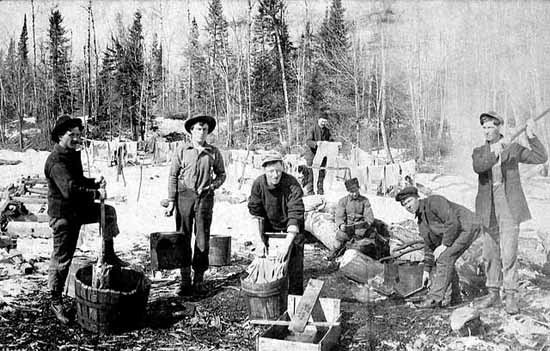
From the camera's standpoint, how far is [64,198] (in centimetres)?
432

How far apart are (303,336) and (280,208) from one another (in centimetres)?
118

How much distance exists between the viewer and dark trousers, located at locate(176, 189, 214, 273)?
495cm

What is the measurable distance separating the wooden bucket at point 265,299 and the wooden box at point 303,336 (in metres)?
0.10

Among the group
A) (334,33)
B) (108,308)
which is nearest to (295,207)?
(108,308)

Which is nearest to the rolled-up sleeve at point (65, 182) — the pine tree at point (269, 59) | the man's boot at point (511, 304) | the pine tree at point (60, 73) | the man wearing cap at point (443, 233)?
the man wearing cap at point (443, 233)

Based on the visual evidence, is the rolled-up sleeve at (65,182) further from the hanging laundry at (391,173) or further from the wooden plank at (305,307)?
the hanging laundry at (391,173)

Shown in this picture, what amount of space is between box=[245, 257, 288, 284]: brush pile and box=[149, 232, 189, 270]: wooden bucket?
3.71 ft

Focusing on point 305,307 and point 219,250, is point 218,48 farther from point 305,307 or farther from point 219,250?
point 305,307

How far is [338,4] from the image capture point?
1330cm

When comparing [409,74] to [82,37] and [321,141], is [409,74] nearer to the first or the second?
[321,141]

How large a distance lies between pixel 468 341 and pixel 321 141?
21.9 feet

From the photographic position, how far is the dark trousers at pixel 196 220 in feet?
16.2

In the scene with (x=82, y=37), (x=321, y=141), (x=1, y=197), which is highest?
(x=82, y=37)

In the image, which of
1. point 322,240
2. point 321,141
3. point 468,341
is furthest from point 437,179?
point 468,341
